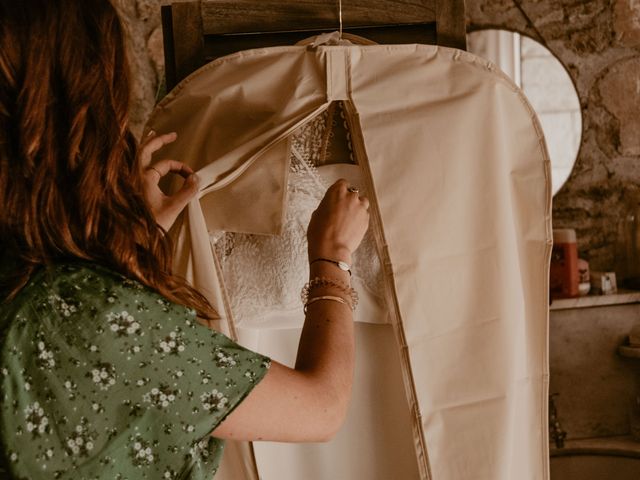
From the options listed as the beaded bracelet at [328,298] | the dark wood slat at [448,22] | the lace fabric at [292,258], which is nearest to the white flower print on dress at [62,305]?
the beaded bracelet at [328,298]

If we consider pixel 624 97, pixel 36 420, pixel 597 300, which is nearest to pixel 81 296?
pixel 36 420

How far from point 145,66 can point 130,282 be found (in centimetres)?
155

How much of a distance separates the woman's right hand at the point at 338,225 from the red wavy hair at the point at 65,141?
275 mm

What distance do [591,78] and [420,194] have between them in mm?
1226

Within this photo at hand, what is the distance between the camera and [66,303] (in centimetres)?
70

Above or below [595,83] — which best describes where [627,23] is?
above

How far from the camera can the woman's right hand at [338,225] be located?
3.25ft

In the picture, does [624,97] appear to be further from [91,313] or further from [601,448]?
[91,313]

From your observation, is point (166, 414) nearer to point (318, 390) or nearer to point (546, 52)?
point (318, 390)

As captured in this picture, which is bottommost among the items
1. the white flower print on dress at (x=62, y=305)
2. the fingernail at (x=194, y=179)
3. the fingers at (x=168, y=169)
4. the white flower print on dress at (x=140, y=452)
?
the white flower print on dress at (x=140, y=452)

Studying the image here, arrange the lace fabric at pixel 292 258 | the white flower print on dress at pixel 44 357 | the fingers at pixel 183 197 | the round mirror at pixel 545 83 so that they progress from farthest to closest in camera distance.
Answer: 1. the round mirror at pixel 545 83
2. the lace fabric at pixel 292 258
3. the fingers at pixel 183 197
4. the white flower print on dress at pixel 44 357

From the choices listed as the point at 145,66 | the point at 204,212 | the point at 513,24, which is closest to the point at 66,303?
the point at 204,212

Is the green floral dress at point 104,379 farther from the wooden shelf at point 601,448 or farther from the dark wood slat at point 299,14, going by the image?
the wooden shelf at point 601,448

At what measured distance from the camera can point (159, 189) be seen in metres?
1.09
